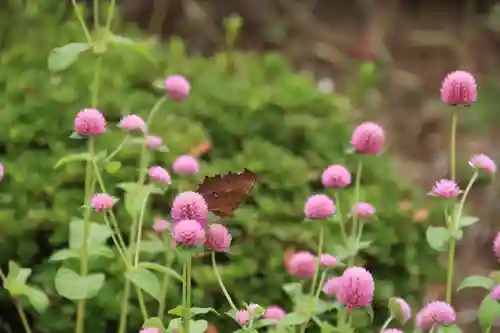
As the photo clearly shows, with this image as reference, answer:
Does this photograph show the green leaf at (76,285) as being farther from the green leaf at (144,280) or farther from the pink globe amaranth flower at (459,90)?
the pink globe amaranth flower at (459,90)

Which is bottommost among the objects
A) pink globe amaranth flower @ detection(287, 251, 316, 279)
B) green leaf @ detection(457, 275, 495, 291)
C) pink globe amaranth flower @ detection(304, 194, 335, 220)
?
pink globe amaranth flower @ detection(287, 251, 316, 279)

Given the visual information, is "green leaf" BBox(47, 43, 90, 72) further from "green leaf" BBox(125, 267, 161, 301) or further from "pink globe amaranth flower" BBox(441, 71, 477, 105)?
"pink globe amaranth flower" BBox(441, 71, 477, 105)

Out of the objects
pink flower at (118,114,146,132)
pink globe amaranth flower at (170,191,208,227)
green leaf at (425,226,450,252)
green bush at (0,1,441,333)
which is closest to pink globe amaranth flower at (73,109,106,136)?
Result: pink flower at (118,114,146,132)

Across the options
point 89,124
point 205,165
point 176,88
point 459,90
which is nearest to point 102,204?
point 89,124

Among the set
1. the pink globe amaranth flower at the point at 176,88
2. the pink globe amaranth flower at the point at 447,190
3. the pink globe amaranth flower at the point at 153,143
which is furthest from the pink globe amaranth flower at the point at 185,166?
the pink globe amaranth flower at the point at 447,190

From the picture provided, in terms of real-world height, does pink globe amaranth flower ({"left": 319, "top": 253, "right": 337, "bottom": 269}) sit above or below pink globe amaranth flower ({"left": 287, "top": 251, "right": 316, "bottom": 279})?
above

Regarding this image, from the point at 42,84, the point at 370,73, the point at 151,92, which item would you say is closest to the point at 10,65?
the point at 42,84

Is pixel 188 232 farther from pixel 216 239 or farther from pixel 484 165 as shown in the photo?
pixel 484 165

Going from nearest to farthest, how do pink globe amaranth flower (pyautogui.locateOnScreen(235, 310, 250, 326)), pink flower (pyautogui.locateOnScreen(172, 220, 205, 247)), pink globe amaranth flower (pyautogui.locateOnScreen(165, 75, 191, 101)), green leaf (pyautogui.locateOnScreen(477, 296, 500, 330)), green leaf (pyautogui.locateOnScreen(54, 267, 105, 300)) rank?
pink flower (pyautogui.locateOnScreen(172, 220, 205, 247)) → pink globe amaranth flower (pyautogui.locateOnScreen(235, 310, 250, 326)) → green leaf (pyautogui.locateOnScreen(477, 296, 500, 330)) → green leaf (pyautogui.locateOnScreen(54, 267, 105, 300)) → pink globe amaranth flower (pyautogui.locateOnScreen(165, 75, 191, 101))
